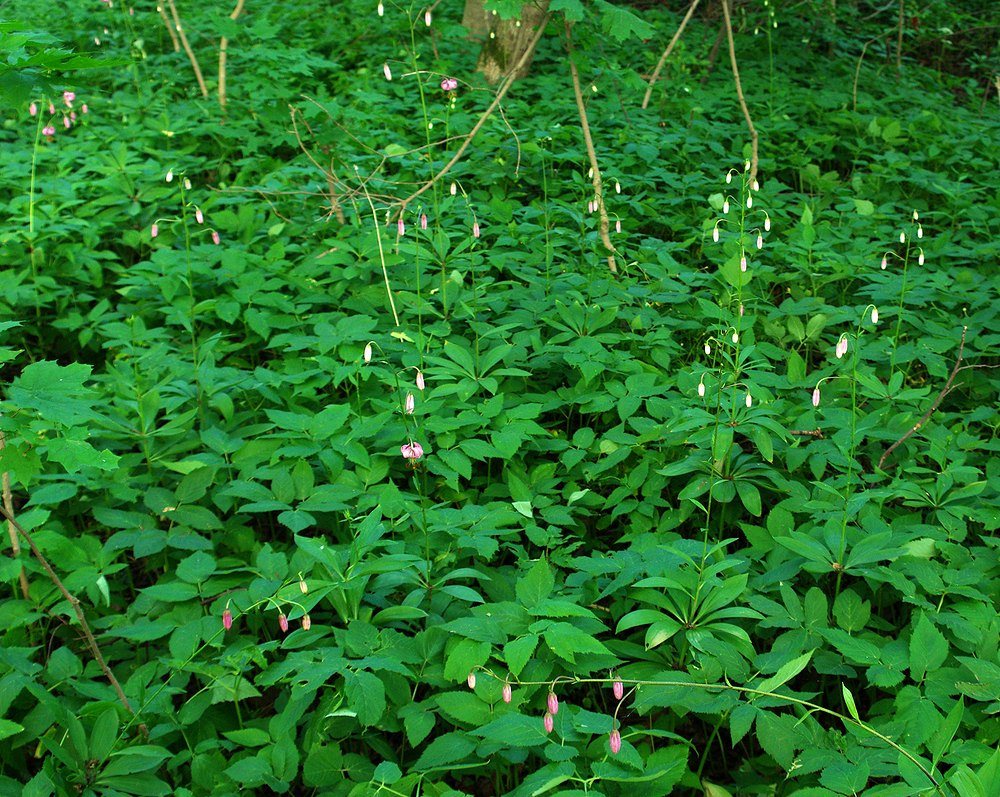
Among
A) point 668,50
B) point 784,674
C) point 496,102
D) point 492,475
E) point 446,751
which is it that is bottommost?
point 492,475

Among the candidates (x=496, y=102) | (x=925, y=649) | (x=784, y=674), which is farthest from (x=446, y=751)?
(x=496, y=102)

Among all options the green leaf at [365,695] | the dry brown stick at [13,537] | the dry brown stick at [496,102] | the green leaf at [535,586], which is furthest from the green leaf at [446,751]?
the dry brown stick at [496,102]

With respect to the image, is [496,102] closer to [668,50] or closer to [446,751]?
[668,50]

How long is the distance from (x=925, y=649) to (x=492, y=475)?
1.49 metres

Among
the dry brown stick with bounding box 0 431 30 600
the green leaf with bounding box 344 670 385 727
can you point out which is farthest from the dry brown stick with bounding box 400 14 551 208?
the green leaf with bounding box 344 670 385 727

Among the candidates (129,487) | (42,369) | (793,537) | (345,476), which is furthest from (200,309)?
(793,537)

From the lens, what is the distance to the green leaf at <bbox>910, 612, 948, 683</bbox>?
1.90 m

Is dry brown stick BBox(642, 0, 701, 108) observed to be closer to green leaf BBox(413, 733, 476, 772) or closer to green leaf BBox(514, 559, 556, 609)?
green leaf BBox(514, 559, 556, 609)

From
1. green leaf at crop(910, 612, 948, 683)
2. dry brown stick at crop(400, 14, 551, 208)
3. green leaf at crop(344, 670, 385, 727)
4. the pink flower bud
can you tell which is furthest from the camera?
dry brown stick at crop(400, 14, 551, 208)

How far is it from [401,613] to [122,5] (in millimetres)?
7604

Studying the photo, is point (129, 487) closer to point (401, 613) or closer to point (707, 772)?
point (401, 613)

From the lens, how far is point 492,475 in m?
2.99

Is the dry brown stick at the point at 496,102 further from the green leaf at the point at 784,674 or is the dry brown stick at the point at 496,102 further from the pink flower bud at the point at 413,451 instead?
the green leaf at the point at 784,674

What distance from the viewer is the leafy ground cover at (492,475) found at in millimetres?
1848
